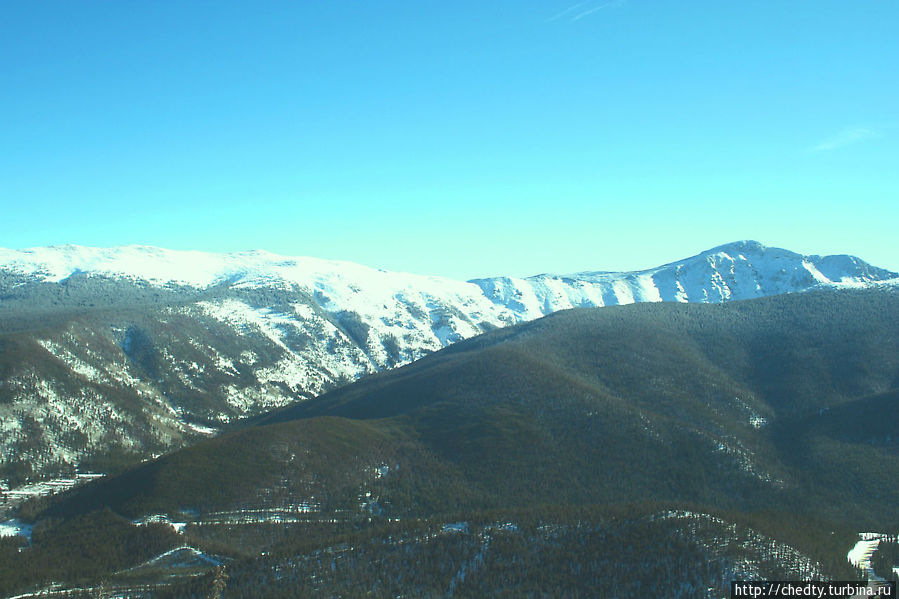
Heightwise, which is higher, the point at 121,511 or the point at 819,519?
the point at 121,511

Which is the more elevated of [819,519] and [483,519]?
[483,519]

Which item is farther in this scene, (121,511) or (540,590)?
(121,511)

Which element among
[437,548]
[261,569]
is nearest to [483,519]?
[437,548]

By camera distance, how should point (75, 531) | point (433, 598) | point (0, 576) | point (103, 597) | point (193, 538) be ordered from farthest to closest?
point (75, 531), point (193, 538), point (0, 576), point (103, 597), point (433, 598)

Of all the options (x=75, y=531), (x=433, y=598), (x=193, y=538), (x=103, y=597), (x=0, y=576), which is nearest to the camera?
(x=433, y=598)

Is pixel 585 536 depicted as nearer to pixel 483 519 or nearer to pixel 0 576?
pixel 483 519

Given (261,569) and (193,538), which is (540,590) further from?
(193,538)

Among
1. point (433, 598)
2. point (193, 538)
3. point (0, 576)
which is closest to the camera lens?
point (433, 598)

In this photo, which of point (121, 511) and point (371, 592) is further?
point (121, 511)

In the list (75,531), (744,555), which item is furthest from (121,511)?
(744,555)
